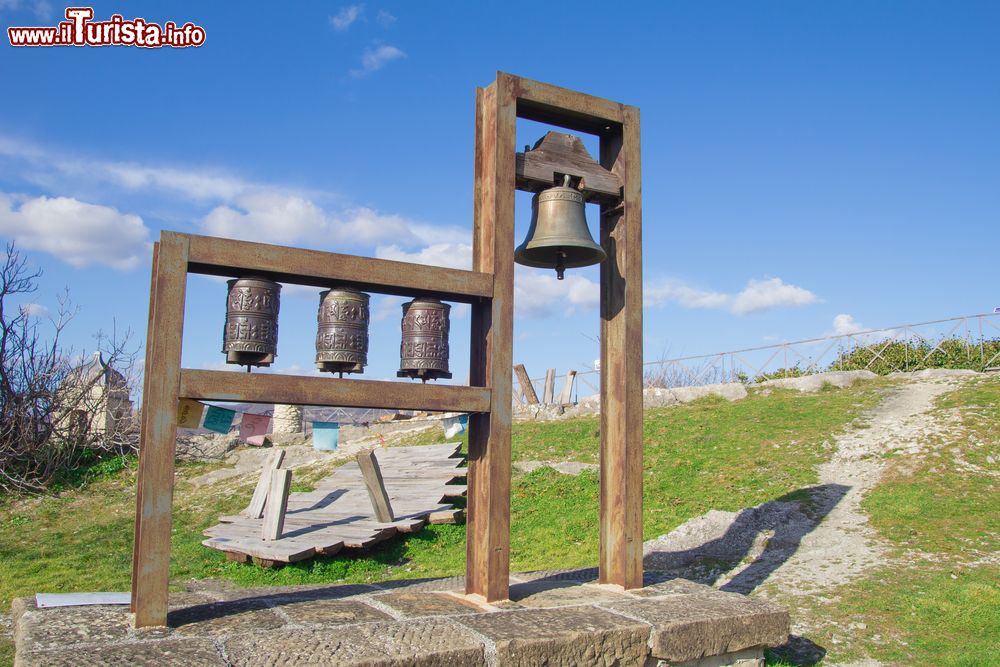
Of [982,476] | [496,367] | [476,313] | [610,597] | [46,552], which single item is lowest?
[46,552]

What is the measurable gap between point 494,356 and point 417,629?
168 centimetres

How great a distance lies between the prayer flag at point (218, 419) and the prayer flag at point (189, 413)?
586 millimetres

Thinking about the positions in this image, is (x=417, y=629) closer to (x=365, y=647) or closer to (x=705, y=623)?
(x=365, y=647)

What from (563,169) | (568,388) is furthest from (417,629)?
(568,388)

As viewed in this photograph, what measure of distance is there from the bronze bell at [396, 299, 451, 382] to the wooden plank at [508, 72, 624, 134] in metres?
1.54

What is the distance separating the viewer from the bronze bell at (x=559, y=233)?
17.3ft

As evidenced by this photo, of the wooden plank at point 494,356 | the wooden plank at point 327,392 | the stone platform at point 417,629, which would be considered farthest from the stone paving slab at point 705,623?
the wooden plank at point 327,392

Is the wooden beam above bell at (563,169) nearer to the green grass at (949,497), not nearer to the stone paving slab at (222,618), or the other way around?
the stone paving slab at (222,618)

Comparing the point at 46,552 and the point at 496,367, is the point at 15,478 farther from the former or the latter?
the point at 496,367

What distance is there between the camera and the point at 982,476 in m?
9.73

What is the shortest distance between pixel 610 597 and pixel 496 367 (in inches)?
64.6

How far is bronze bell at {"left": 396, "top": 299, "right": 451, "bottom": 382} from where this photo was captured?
4848mm

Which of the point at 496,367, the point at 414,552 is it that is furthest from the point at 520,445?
the point at 496,367

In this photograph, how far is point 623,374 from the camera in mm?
5422
